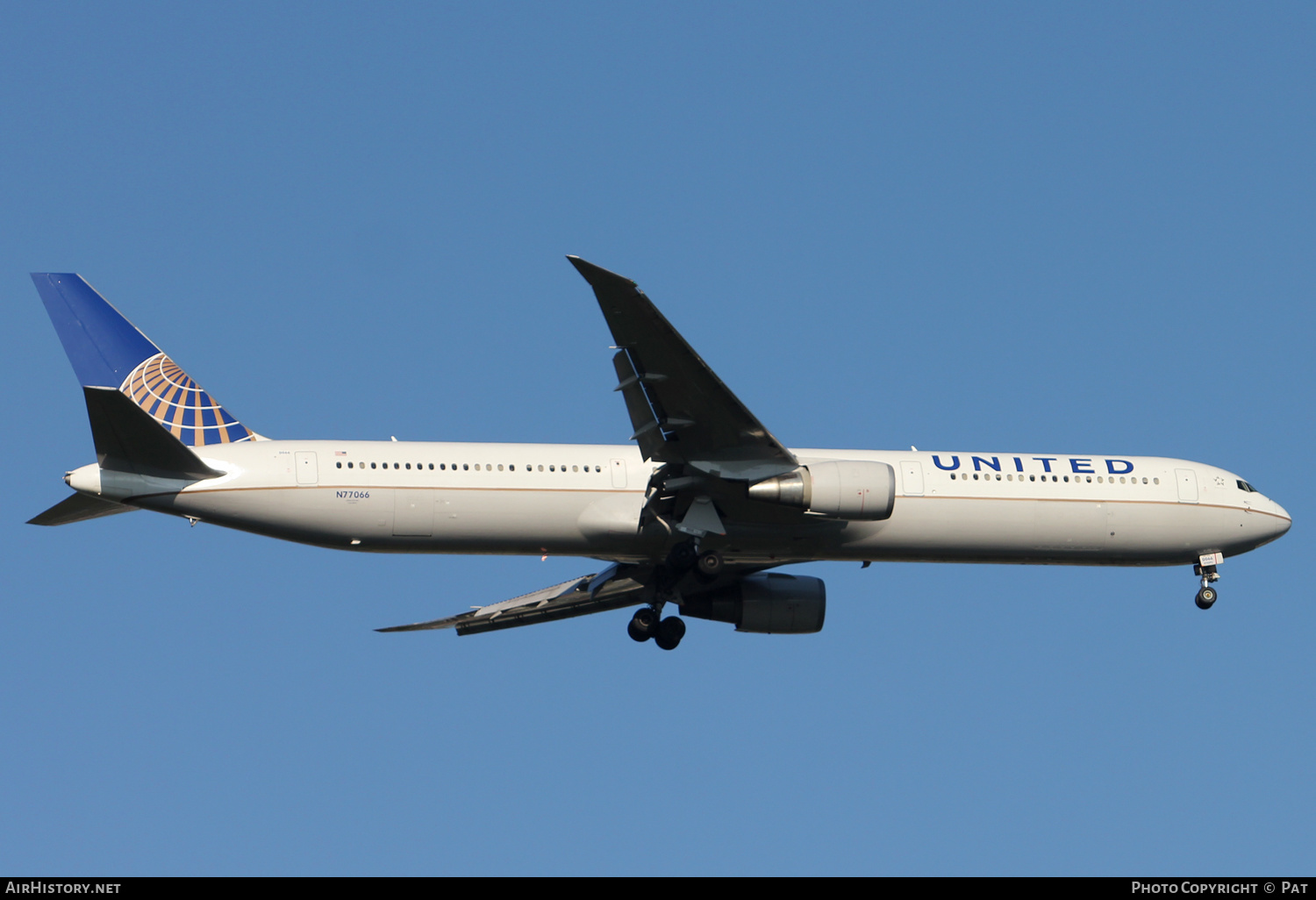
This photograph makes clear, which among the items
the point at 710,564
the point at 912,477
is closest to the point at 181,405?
the point at 710,564

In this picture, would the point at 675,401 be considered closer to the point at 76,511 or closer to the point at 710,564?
the point at 710,564

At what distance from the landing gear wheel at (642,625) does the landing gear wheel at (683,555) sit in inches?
94.4

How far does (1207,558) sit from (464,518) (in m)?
15.3

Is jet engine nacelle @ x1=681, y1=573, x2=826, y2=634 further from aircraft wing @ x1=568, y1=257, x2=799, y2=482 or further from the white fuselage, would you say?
aircraft wing @ x1=568, y1=257, x2=799, y2=482

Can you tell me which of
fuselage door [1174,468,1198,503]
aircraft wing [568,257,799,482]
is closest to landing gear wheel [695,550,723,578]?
aircraft wing [568,257,799,482]

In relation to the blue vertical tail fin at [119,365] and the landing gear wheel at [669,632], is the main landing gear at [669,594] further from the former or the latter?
the blue vertical tail fin at [119,365]

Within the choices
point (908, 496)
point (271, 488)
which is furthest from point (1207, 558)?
point (271, 488)

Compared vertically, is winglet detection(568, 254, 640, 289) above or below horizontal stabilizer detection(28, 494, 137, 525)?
above

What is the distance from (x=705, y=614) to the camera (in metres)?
31.0

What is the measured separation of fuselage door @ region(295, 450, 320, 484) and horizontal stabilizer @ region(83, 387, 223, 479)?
1.37 metres

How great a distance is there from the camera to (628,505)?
1083 inches

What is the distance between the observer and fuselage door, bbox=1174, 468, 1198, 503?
30.2 meters

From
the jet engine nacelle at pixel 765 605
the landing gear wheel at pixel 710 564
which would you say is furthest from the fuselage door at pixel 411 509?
the jet engine nacelle at pixel 765 605
